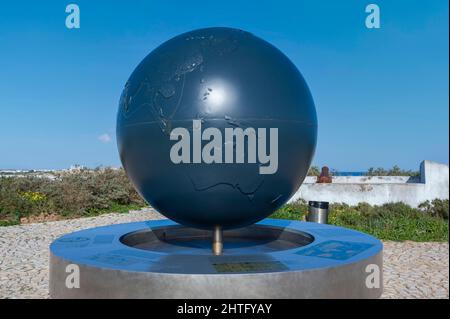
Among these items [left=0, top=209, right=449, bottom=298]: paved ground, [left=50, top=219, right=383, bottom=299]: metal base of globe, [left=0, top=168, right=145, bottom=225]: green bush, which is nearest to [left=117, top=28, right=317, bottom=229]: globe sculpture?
[left=50, top=219, right=383, bottom=299]: metal base of globe

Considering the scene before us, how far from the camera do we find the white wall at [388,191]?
17.4 metres

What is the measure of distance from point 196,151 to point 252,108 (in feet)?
2.81

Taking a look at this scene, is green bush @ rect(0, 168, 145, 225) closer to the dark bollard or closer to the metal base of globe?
the dark bollard

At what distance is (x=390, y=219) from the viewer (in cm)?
1385

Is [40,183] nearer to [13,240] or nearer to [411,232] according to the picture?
[13,240]

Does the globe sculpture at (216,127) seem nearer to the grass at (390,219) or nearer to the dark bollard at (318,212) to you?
the dark bollard at (318,212)

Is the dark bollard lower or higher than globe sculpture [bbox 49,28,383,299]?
lower

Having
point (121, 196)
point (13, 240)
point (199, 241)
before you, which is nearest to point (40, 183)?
point (121, 196)

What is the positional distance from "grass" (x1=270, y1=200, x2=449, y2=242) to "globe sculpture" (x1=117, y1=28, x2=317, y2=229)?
7.26 metres

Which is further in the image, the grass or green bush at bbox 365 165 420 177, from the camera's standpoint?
green bush at bbox 365 165 420 177

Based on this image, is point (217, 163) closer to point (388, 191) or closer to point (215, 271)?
point (215, 271)

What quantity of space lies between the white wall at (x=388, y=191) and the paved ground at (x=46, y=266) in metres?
6.43

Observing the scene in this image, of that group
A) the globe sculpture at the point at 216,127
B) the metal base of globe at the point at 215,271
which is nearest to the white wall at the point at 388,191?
the metal base of globe at the point at 215,271

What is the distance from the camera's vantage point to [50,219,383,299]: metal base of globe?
459 centimetres
